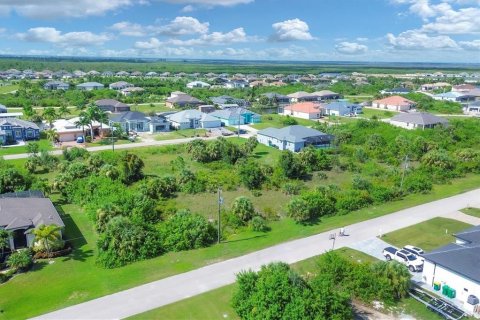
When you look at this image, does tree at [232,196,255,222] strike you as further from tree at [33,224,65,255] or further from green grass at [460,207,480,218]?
green grass at [460,207,480,218]

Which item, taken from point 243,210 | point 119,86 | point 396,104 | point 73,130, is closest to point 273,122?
point 396,104

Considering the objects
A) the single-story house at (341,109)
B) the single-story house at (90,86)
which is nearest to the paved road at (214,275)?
the single-story house at (341,109)

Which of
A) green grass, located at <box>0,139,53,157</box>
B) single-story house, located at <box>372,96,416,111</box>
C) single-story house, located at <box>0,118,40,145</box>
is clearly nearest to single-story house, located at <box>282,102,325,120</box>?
single-story house, located at <box>372,96,416,111</box>

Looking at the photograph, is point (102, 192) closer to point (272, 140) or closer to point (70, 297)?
point (70, 297)

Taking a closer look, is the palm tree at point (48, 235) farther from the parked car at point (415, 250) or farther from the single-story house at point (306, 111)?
the single-story house at point (306, 111)

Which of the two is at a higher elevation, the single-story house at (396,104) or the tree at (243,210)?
the single-story house at (396,104)

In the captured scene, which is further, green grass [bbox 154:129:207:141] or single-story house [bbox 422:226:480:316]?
green grass [bbox 154:129:207:141]
